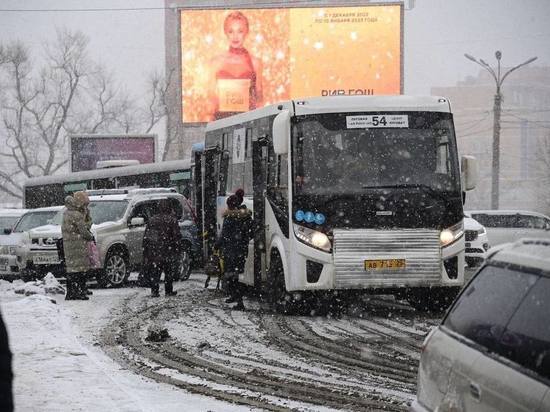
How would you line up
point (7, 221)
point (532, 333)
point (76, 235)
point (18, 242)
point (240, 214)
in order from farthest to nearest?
point (7, 221) < point (18, 242) < point (76, 235) < point (240, 214) < point (532, 333)

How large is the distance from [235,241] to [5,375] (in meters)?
13.0

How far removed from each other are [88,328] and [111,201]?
944 cm

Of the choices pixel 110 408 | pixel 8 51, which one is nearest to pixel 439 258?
pixel 110 408

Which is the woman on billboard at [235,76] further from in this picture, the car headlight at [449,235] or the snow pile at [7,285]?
the car headlight at [449,235]

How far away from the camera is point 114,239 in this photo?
71.7 ft

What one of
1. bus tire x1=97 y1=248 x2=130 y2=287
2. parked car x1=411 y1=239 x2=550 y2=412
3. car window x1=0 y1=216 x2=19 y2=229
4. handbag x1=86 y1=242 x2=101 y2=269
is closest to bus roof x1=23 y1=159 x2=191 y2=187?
car window x1=0 y1=216 x2=19 y2=229

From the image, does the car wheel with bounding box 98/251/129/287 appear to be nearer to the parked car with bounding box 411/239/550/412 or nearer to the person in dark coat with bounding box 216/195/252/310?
the person in dark coat with bounding box 216/195/252/310

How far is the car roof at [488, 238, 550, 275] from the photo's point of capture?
425cm

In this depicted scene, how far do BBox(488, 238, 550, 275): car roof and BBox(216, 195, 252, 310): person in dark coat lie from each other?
11621 millimetres

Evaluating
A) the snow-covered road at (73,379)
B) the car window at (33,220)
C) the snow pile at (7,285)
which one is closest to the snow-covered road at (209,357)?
the snow-covered road at (73,379)

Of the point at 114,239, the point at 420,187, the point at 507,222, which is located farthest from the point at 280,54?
the point at 420,187

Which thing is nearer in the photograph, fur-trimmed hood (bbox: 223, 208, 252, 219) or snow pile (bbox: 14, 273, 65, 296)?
fur-trimmed hood (bbox: 223, 208, 252, 219)

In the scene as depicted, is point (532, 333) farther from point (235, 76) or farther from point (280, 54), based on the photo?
point (235, 76)

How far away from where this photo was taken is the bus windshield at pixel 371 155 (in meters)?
14.8
